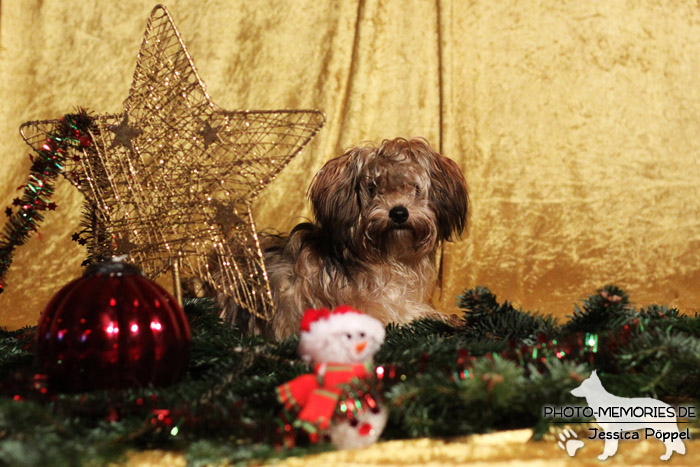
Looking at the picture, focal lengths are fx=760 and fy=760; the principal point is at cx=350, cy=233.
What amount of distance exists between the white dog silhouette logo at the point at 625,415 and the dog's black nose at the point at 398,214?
1110 millimetres

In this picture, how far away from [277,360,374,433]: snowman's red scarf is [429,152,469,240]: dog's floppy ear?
1222mm

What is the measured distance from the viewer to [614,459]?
141cm

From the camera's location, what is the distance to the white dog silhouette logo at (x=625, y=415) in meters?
1.47

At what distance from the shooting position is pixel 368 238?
102 inches

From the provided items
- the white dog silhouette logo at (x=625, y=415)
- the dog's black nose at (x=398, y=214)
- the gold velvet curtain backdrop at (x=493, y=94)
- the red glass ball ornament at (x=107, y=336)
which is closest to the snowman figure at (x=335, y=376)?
the red glass ball ornament at (x=107, y=336)

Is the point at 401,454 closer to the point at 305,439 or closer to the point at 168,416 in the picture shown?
the point at 305,439

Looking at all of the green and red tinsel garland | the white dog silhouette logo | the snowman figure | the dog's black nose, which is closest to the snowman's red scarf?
the snowman figure

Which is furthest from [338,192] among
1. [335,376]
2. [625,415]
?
[625,415]

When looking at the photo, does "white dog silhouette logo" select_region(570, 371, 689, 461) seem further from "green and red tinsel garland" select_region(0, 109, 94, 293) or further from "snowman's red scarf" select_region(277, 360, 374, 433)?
"green and red tinsel garland" select_region(0, 109, 94, 293)

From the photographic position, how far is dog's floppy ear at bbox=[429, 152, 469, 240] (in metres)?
2.70

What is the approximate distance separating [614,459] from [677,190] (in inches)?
121

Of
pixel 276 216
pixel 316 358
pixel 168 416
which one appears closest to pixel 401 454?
pixel 316 358

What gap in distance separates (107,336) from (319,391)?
0.45 metres

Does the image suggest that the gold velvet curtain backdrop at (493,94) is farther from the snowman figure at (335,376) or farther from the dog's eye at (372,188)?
the snowman figure at (335,376)
